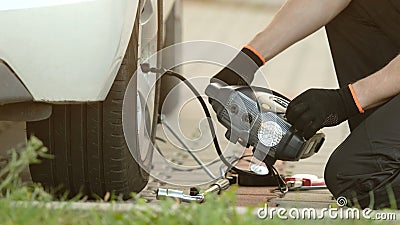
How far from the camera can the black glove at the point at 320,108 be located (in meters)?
3.78

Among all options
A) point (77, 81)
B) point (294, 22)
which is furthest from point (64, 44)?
point (294, 22)

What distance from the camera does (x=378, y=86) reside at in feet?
12.4

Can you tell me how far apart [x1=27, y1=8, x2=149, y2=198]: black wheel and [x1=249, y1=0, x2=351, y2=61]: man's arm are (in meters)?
0.55

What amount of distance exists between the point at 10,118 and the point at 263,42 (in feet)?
3.47

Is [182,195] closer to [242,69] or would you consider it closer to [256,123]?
[256,123]

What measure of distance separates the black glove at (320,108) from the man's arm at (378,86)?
0.04 m

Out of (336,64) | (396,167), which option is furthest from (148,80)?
(396,167)

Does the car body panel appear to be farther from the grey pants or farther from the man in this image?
the grey pants

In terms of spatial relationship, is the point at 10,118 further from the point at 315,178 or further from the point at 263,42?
the point at 315,178

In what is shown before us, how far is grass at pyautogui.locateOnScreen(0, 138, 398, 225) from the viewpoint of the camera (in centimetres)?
279

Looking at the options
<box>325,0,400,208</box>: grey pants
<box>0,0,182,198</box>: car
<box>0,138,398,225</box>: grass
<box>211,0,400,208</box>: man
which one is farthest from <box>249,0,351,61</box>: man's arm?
<box>0,138,398,225</box>: grass

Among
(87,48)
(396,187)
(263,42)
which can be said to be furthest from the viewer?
(263,42)

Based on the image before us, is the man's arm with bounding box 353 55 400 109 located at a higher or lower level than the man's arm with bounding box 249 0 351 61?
lower

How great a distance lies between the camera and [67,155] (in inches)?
152
